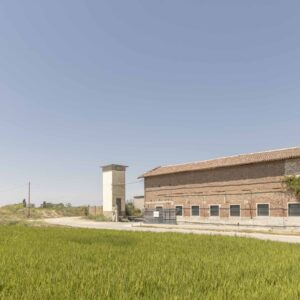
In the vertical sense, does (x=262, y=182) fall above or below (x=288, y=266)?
above

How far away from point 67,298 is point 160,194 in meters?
36.2

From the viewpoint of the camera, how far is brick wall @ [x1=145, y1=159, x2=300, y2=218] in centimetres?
3042

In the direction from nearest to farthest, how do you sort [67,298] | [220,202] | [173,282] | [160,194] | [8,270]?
[67,298] → [173,282] → [8,270] → [220,202] → [160,194]

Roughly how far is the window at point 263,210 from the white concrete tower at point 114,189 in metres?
21.2

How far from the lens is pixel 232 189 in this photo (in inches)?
1337

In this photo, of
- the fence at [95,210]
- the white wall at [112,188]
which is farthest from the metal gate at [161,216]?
the fence at [95,210]

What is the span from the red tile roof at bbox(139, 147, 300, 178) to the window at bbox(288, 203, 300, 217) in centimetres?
380

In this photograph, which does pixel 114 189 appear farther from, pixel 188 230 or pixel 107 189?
pixel 188 230

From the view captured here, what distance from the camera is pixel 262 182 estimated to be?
31.7 m

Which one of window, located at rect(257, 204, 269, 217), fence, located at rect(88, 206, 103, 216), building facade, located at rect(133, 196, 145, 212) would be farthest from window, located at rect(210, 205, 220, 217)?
building facade, located at rect(133, 196, 145, 212)

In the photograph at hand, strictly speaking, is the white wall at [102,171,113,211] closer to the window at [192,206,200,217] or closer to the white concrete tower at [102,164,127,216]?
the white concrete tower at [102,164,127,216]

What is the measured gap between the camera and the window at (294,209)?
94.8 ft

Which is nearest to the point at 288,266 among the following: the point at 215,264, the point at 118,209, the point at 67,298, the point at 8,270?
the point at 215,264

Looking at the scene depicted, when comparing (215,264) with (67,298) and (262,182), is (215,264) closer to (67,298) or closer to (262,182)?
(67,298)
